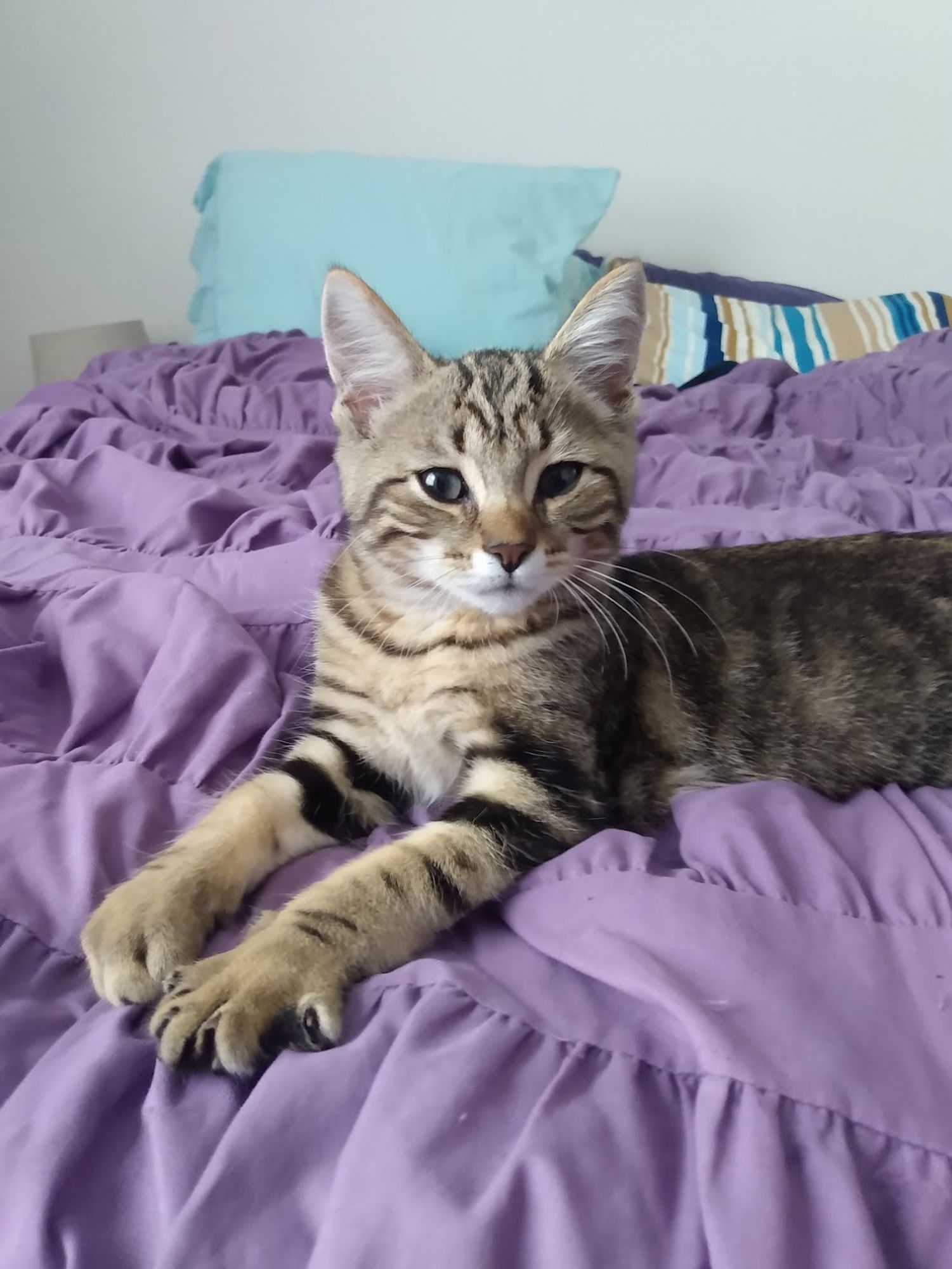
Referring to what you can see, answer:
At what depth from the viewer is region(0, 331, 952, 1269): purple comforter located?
47 cm

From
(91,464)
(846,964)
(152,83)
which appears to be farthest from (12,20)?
(846,964)

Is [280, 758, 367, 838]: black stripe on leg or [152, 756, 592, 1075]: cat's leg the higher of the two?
[152, 756, 592, 1075]: cat's leg

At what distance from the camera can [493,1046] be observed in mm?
556

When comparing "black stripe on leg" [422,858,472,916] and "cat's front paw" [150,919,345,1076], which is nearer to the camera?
"cat's front paw" [150,919,345,1076]

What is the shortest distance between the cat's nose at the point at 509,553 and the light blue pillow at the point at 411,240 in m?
1.36

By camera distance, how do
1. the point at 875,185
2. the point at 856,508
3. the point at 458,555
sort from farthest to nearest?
1. the point at 875,185
2. the point at 856,508
3. the point at 458,555

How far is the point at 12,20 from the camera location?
2531 mm

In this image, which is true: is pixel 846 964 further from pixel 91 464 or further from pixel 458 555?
pixel 91 464

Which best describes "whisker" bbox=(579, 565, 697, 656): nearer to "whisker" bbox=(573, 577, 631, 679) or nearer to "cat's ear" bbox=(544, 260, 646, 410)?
"whisker" bbox=(573, 577, 631, 679)

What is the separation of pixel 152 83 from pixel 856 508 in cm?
247

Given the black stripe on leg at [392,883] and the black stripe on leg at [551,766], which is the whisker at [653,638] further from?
the black stripe on leg at [392,883]

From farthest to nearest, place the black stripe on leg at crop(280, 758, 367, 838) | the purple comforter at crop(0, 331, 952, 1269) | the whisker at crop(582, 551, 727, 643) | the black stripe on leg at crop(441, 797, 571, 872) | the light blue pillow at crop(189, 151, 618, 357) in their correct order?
the light blue pillow at crop(189, 151, 618, 357)
the whisker at crop(582, 551, 727, 643)
the black stripe on leg at crop(280, 758, 367, 838)
the black stripe on leg at crop(441, 797, 571, 872)
the purple comforter at crop(0, 331, 952, 1269)

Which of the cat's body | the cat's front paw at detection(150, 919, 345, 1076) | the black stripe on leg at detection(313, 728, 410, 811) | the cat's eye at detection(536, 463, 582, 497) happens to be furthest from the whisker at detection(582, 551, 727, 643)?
the cat's front paw at detection(150, 919, 345, 1076)

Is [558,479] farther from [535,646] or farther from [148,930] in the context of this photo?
[148,930]
